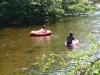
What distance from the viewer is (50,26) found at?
26797 mm

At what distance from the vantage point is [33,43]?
66.1 ft

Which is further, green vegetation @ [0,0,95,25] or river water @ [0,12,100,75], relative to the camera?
green vegetation @ [0,0,95,25]

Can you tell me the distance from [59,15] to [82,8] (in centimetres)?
386

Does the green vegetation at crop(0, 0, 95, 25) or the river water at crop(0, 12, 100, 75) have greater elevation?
the green vegetation at crop(0, 0, 95, 25)

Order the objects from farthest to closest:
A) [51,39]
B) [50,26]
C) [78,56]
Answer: [50,26], [51,39], [78,56]

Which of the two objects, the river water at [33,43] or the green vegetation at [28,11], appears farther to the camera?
the green vegetation at [28,11]

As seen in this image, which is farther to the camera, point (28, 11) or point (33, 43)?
point (28, 11)

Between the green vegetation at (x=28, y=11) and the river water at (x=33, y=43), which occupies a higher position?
the green vegetation at (x=28, y=11)

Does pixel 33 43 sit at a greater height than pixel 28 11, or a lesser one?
lesser

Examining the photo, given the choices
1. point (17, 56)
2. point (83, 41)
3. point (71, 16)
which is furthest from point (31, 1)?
point (17, 56)

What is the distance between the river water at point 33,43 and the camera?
14664 millimetres

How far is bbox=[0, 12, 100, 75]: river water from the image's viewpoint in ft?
48.1

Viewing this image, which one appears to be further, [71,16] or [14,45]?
[71,16]

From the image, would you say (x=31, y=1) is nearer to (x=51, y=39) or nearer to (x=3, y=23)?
(x=3, y=23)
